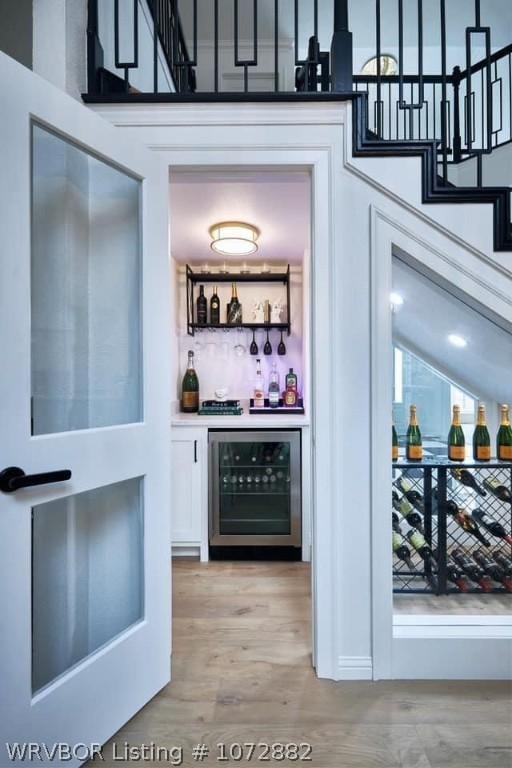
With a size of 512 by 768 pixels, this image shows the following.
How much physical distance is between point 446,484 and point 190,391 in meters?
2.12

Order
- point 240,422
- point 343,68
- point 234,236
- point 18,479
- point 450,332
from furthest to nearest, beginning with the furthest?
1. point 240,422
2. point 234,236
3. point 450,332
4. point 343,68
5. point 18,479

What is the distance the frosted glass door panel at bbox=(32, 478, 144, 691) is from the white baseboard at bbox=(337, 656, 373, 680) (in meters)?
0.81

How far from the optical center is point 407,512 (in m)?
1.71

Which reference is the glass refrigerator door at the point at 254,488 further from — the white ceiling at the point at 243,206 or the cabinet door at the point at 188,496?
the white ceiling at the point at 243,206

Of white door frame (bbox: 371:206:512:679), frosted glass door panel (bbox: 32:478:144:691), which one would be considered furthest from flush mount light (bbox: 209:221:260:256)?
frosted glass door panel (bbox: 32:478:144:691)

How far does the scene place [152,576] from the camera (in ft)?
4.72

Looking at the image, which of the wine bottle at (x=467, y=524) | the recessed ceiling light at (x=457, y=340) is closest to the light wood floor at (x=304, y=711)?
the wine bottle at (x=467, y=524)

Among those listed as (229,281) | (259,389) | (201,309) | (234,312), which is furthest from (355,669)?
(229,281)

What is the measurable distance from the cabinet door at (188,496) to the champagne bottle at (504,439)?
1.72 m

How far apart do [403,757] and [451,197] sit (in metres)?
1.92

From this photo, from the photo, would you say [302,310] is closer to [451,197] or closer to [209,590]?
[451,197]

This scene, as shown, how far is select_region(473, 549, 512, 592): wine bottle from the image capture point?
1746 mm

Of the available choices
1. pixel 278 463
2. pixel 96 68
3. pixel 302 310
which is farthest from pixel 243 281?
pixel 96 68

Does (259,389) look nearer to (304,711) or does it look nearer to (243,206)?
(243,206)
